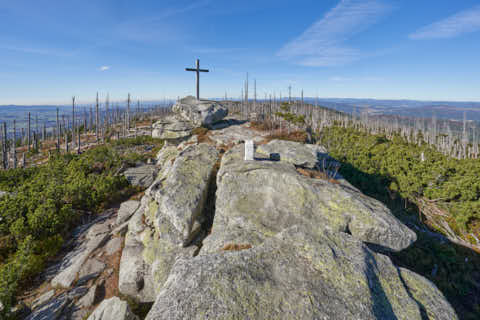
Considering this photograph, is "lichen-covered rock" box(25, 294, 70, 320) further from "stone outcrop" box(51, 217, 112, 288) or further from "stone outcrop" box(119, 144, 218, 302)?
"stone outcrop" box(119, 144, 218, 302)

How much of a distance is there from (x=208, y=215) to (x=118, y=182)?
350 inches

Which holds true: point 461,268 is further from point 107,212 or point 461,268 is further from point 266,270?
point 107,212

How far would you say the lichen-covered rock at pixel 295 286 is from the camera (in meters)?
3.46

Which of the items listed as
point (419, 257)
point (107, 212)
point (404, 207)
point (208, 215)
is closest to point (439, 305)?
point (208, 215)

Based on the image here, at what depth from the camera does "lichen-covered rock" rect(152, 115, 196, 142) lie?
21.7 metres

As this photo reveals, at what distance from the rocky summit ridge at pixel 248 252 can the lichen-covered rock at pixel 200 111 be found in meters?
11.4

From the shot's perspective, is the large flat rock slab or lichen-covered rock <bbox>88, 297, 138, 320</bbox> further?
the large flat rock slab

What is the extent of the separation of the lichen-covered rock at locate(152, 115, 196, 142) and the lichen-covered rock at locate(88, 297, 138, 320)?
674 inches

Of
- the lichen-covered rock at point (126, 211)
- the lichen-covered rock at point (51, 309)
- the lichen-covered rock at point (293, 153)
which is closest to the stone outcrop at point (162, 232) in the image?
the lichen-covered rock at point (126, 211)

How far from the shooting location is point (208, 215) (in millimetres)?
9367

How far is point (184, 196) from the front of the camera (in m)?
8.66

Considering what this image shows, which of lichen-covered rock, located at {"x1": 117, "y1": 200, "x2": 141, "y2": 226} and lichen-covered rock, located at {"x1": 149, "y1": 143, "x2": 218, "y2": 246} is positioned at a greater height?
lichen-covered rock, located at {"x1": 149, "y1": 143, "x2": 218, "y2": 246}

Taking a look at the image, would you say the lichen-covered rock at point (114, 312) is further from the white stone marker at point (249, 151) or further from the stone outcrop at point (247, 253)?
the white stone marker at point (249, 151)

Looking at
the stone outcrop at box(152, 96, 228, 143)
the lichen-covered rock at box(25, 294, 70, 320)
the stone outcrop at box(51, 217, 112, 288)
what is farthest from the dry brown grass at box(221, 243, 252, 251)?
the stone outcrop at box(152, 96, 228, 143)
